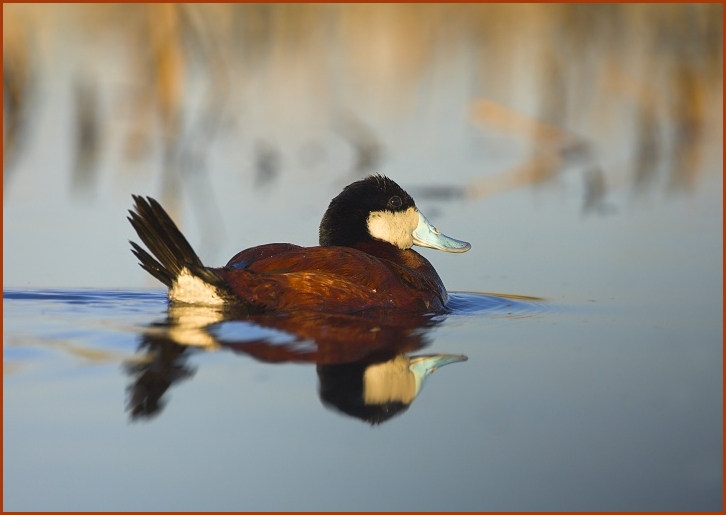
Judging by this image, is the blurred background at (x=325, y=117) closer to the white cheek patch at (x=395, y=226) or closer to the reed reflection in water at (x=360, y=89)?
the reed reflection in water at (x=360, y=89)

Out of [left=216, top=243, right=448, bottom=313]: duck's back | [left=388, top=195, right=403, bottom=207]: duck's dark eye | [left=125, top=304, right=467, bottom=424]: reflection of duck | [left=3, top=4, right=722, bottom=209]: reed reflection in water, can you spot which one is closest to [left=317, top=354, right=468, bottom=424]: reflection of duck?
[left=125, top=304, right=467, bottom=424]: reflection of duck

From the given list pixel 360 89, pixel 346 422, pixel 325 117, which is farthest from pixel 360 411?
pixel 360 89

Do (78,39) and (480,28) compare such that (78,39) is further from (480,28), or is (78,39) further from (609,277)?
(609,277)

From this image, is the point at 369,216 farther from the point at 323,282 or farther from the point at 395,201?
the point at 323,282

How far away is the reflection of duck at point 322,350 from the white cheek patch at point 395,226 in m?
0.85

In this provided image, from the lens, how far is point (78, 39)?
10.9 metres

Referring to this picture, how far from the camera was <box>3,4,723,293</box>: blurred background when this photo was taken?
696 cm

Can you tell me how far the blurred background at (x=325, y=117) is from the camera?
6961 mm

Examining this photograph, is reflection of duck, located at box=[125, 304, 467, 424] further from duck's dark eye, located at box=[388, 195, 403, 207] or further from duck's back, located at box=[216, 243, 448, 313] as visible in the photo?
duck's dark eye, located at box=[388, 195, 403, 207]

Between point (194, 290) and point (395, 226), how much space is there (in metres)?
1.41

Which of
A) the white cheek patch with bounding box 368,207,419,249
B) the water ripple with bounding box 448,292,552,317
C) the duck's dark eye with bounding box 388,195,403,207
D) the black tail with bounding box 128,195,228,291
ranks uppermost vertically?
the duck's dark eye with bounding box 388,195,403,207

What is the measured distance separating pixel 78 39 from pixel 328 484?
8.69 m

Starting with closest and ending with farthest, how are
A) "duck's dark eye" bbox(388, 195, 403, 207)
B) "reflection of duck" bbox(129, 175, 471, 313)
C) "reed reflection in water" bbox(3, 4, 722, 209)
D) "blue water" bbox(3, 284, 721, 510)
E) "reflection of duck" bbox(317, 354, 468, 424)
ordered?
"blue water" bbox(3, 284, 721, 510)
"reflection of duck" bbox(317, 354, 468, 424)
"reflection of duck" bbox(129, 175, 471, 313)
"duck's dark eye" bbox(388, 195, 403, 207)
"reed reflection in water" bbox(3, 4, 722, 209)

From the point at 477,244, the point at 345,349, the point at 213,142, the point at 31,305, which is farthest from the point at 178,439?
the point at 213,142
